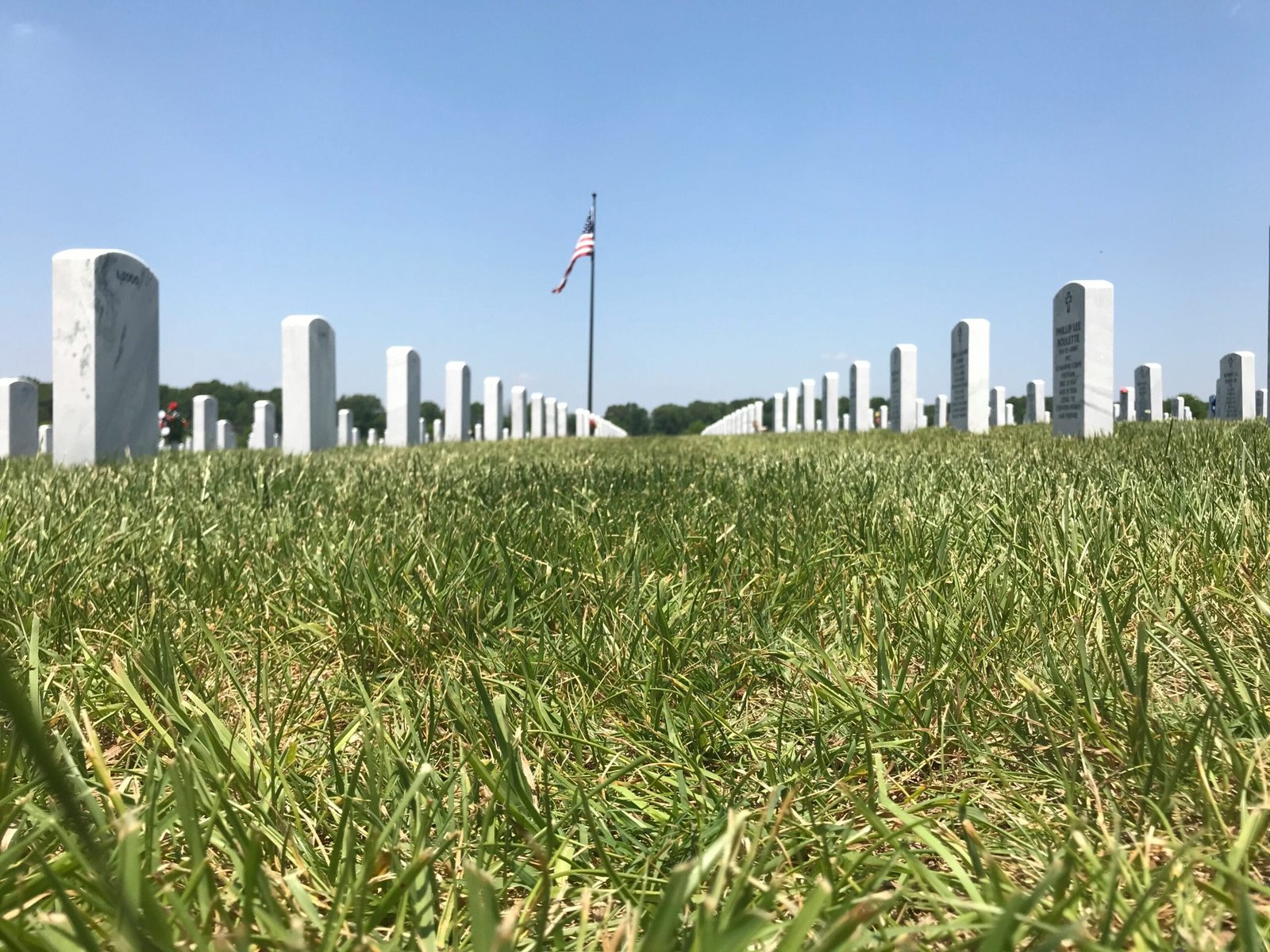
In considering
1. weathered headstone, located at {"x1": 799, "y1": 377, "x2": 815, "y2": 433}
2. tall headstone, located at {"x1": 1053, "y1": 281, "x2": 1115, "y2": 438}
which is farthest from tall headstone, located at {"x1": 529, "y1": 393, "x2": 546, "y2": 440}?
tall headstone, located at {"x1": 1053, "y1": 281, "x2": 1115, "y2": 438}

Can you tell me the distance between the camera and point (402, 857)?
94cm

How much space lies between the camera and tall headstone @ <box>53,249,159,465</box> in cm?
721

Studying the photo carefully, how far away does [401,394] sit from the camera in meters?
14.8

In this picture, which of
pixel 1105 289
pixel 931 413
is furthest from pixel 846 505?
pixel 931 413

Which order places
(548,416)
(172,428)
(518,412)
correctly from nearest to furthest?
(518,412) → (172,428) → (548,416)

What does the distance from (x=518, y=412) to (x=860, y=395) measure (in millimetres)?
10217

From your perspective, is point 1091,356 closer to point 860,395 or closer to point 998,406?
point 860,395

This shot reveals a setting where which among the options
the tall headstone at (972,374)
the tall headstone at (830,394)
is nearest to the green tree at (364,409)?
the tall headstone at (830,394)

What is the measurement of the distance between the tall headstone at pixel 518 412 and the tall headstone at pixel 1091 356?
16946 millimetres

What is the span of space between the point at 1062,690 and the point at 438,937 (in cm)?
96

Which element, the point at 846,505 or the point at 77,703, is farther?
the point at 846,505

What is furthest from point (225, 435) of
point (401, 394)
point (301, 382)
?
point (301, 382)

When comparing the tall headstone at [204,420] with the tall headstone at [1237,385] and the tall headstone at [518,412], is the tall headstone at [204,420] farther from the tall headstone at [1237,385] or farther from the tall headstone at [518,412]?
the tall headstone at [1237,385]

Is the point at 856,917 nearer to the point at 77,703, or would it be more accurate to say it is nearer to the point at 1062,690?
the point at 1062,690
